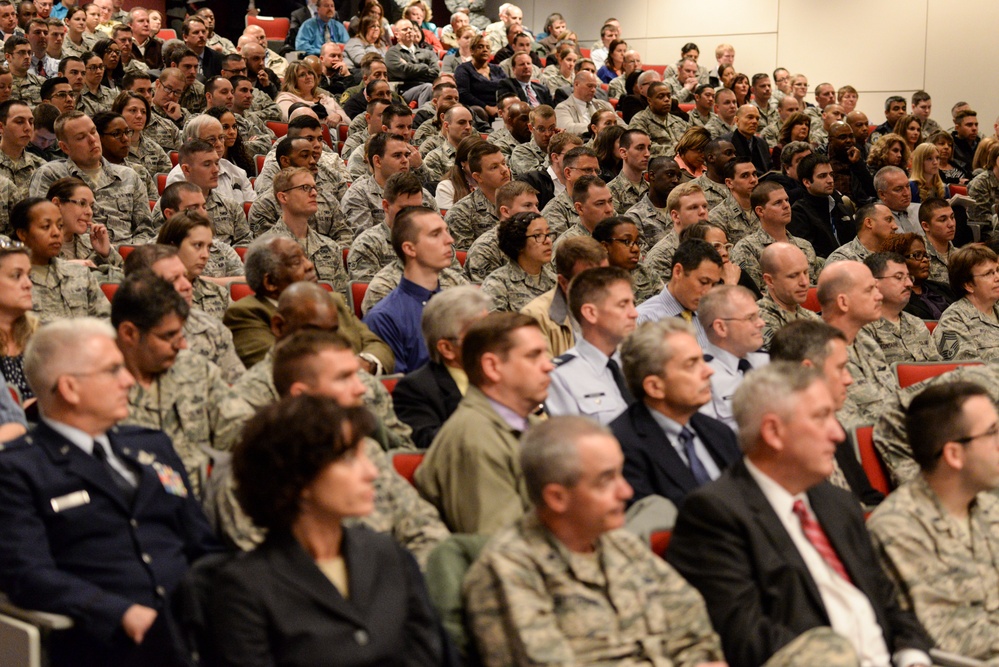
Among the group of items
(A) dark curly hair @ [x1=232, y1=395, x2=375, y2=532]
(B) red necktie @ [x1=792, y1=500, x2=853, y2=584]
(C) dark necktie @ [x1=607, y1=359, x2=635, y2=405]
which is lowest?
(C) dark necktie @ [x1=607, y1=359, x2=635, y2=405]

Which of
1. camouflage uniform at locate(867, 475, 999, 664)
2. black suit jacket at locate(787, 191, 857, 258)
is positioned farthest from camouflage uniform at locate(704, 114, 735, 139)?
camouflage uniform at locate(867, 475, 999, 664)

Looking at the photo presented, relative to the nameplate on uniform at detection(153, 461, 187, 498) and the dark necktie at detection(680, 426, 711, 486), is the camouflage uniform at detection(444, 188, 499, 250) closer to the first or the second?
the dark necktie at detection(680, 426, 711, 486)

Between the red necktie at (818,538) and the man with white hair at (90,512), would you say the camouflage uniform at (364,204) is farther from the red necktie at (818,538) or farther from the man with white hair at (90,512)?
the red necktie at (818,538)

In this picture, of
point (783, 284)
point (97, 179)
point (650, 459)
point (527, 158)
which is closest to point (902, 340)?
point (783, 284)

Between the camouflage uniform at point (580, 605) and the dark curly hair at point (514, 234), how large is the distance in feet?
8.58

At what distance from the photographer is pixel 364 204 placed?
5.99 metres

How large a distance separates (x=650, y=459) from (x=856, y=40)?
1005 centimetres

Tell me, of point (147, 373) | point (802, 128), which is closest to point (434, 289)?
point (147, 373)

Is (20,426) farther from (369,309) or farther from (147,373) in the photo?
(369,309)

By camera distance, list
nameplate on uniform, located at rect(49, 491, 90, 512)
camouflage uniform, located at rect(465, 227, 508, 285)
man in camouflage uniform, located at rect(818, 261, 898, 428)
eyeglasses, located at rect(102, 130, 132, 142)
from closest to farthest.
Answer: nameplate on uniform, located at rect(49, 491, 90, 512), man in camouflage uniform, located at rect(818, 261, 898, 428), camouflage uniform, located at rect(465, 227, 508, 285), eyeglasses, located at rect(102, 130, 132, 142)

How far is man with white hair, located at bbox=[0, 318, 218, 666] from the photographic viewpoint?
2.05 m

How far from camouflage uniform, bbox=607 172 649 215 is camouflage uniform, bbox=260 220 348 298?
2063mm

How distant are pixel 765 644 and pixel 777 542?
213 millimetres

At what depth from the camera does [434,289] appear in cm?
420
